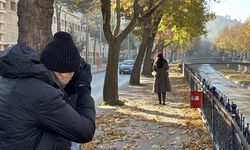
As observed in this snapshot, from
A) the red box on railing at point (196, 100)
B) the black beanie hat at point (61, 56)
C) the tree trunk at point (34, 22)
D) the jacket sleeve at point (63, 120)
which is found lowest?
the red box on railing at point (196, 100)

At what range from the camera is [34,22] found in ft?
25.4

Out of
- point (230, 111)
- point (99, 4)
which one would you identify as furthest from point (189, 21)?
point (230, 111)

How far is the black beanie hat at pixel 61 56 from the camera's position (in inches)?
115

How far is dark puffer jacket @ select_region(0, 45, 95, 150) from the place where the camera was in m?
2.62

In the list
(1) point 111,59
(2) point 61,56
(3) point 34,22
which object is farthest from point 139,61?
(2) point 61,56

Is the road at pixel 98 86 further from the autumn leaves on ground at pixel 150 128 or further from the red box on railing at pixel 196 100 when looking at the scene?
the red box on railing at pixel 196 100

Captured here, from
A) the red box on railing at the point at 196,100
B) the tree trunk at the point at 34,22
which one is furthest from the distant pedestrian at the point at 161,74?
the tree trunk at the point at 34,22

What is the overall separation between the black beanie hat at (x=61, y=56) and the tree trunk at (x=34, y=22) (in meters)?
4.75

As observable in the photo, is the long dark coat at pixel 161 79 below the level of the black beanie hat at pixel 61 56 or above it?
below

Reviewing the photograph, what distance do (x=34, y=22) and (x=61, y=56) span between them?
497cm

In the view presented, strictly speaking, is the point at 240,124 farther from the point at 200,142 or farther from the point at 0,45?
the point at 0,45

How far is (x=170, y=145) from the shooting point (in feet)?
28.1

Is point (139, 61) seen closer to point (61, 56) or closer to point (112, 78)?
point (112, 78)

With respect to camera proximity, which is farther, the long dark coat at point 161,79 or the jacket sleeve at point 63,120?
the long dark coat at point 161,79
